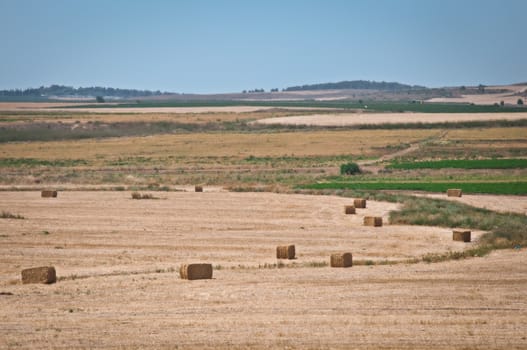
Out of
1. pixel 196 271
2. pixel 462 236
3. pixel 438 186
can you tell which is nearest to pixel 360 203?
pixel 462 236

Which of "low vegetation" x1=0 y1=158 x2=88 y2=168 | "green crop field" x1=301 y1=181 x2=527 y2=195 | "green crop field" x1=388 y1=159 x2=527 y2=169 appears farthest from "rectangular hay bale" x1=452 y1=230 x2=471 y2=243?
"low vegetation" x1=0 y1=158 x2=88 y2=168

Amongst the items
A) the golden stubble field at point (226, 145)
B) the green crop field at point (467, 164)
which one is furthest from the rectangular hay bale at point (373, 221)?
the golden stubble field at point (226, 145)

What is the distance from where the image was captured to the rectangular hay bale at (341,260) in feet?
96.5

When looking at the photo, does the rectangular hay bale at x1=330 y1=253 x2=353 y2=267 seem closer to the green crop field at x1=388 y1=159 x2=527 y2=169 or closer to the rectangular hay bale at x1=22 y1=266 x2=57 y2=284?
the rectangular hay bale at x1=22 y1=266 x2=57 y2=284

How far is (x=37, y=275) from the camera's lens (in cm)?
2600

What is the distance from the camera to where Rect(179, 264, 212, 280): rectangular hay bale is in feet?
88.0

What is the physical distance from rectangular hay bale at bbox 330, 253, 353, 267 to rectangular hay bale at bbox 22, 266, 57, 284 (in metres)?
8.42

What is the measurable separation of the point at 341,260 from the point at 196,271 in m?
4.88

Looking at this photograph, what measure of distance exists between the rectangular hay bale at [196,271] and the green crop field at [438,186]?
30205mm

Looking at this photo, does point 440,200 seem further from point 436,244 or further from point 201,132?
point 201,132

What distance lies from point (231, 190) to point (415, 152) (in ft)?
114

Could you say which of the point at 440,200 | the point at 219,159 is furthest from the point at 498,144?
the point at 440,200

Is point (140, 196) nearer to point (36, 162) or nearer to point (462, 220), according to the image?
point (462, 220)

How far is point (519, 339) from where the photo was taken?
65.8 ft
